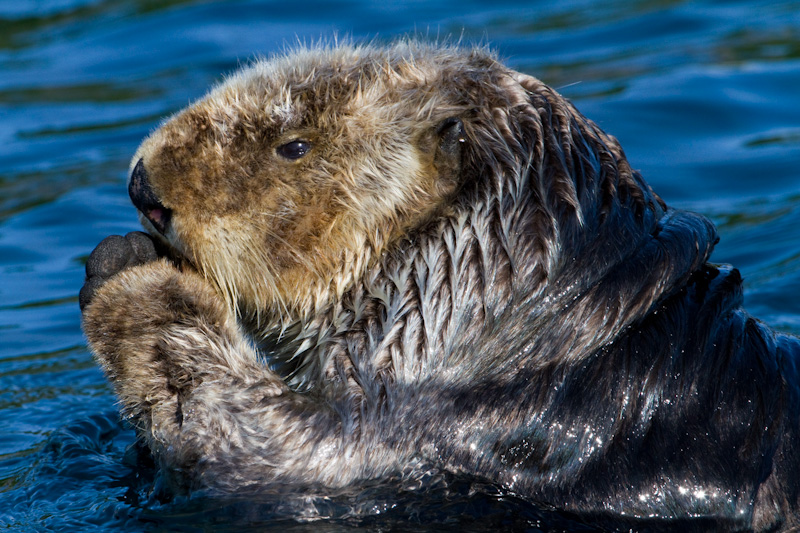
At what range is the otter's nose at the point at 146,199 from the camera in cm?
350

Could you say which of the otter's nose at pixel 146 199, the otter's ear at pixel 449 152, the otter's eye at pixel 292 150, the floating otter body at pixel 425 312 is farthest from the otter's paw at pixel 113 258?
the otter's ear at pixel 449 152

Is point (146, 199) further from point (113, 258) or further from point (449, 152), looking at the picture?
point (449, 152)

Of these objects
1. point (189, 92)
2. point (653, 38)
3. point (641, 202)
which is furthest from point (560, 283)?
point (653, 38)

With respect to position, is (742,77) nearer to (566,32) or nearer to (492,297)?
(566,32)

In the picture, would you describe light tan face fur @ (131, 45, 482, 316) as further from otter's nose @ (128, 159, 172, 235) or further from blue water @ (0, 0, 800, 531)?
blue water @ (0, 0, 800, 531)

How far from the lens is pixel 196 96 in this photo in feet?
31.0

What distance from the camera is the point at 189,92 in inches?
379

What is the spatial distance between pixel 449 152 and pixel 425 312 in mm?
574

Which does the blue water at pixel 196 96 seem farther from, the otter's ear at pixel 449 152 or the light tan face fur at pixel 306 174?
the otter's ear at pixel 449 152

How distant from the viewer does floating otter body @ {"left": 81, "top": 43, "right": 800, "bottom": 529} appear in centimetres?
353

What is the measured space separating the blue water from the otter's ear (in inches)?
42.5

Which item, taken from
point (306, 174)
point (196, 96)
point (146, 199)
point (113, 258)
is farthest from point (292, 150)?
point (196, 96)

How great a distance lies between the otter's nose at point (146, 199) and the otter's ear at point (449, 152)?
0.96 metres

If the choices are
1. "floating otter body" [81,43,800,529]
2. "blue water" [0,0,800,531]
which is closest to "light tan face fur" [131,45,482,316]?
"floating otter body" [81,43,800,529]
